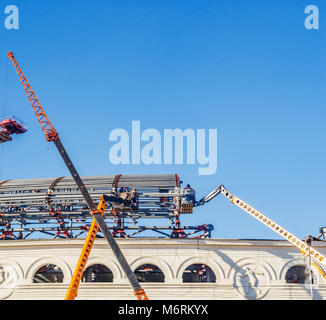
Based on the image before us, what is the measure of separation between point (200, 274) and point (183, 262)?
10.3 m

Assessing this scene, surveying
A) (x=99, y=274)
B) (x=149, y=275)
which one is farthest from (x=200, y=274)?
(x=99, y=274)

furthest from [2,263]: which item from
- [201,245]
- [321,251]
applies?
[321,251]

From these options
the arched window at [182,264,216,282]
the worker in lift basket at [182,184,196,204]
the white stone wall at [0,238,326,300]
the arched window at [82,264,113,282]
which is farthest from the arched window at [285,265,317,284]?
the arched window at [82,264,113,282]

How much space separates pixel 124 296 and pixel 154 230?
1020 cm

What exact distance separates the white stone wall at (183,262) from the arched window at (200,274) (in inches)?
173

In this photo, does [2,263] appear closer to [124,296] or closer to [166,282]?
[124,296]

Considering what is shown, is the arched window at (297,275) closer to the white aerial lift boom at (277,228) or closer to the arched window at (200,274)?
the white aerial lift boom at (277,228)

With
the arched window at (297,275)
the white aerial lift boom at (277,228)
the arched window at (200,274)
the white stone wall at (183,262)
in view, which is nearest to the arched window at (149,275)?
the arched window at (200,274)

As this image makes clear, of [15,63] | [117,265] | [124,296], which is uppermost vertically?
[15,63]

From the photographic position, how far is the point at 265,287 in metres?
51.5

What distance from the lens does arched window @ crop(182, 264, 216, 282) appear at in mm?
56219
